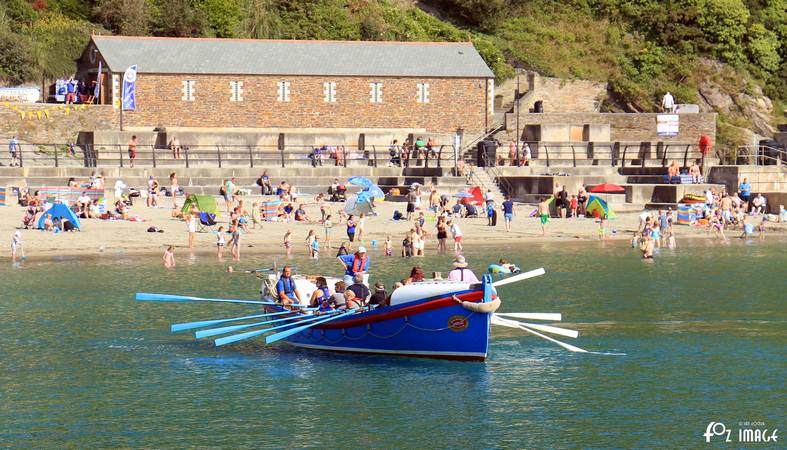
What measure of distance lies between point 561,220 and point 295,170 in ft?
39.8

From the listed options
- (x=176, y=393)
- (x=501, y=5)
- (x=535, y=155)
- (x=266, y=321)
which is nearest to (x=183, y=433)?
(x=176, y=393)

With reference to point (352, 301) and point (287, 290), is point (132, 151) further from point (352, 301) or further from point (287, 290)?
point (352, 301)

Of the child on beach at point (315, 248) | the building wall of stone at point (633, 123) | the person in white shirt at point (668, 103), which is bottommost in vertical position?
the child on beach at point (315, 248)

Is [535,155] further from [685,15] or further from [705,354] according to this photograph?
[705,354]

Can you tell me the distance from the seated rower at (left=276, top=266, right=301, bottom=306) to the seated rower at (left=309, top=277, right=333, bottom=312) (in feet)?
1.36

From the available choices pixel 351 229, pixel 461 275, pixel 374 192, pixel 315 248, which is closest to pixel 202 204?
pixel 351 229

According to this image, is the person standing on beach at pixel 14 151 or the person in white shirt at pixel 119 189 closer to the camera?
the person in white shirt at pixel 119 189

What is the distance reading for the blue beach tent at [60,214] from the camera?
43531 millimetres

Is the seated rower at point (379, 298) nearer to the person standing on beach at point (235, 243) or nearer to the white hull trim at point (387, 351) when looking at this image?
the white hull trim at point (387, 351)

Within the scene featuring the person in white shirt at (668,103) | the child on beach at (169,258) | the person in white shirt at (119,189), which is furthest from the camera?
the person in white shirt at (668,103)

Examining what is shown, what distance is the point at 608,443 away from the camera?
20.3 metres

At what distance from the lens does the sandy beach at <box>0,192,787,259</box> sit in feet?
137

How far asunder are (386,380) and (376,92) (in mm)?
43012

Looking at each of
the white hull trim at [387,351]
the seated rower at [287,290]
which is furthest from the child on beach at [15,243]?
the seated rower at [287,290]
